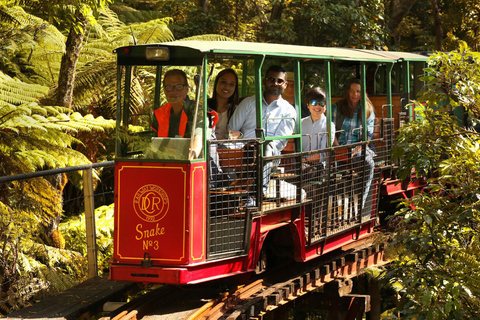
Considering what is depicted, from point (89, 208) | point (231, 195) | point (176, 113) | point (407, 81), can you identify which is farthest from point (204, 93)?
point (407, 81)

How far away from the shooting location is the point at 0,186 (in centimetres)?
822

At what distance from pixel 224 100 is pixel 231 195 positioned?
3.73 ft

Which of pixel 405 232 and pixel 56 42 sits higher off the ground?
pixel 56 42

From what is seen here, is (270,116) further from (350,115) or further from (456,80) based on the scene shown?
(350,115)

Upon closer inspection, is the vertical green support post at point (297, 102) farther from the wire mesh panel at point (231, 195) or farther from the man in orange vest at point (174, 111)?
the man in orange vest at point (174, 111)

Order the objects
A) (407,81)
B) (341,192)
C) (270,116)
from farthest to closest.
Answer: (407,81), (341,192), (270,116)

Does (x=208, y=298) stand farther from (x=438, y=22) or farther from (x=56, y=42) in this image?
(x=438, y=22)

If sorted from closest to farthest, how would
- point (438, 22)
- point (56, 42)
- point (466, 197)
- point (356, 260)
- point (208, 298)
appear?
point (466, 197) → point (208, 298) → point (356, 260) → point (56, 42) → point (438, 22)

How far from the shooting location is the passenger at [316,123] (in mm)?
8311

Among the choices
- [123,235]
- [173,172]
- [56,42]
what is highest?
[56,42]

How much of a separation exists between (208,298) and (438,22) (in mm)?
12896

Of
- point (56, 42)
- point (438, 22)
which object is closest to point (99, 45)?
point (56, 42)

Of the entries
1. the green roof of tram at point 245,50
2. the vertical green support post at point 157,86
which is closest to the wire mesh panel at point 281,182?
the green roof of tram at point 245,50

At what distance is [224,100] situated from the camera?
7.41 m
